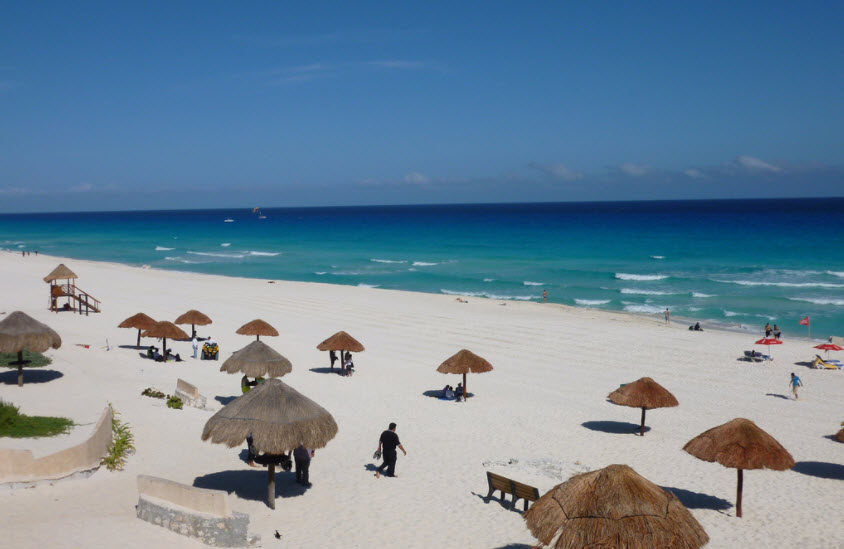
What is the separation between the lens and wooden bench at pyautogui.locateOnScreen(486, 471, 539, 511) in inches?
419

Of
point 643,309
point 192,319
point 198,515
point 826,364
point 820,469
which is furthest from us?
point 643,309

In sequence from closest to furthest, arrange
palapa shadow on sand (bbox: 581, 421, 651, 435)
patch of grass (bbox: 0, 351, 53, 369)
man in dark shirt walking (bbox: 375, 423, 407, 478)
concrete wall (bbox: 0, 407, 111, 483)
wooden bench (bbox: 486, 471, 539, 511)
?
concrete wall (bbox: 0, 407, 111, 483), wooden bench (bbox: 486, 471, 539, 511), man in dark shirt walking (bbox: 375, 423, 407, 478), palapa shadow on sand (bbox: 581, 421, 651, 435), patch of grass (bbox: 0, 351, 53, 369)

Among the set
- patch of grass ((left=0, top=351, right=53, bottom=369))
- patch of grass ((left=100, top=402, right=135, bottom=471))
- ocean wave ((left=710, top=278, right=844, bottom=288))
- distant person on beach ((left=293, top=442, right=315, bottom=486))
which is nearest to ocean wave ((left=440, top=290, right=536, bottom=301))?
ocean wave ((left=710, top=278, right=844, bottom=288))

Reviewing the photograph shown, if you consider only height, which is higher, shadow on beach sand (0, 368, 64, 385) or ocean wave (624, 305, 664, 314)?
ocean wave (624, 305, 664, 314)

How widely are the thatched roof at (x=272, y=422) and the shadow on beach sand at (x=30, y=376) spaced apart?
872 centimetres

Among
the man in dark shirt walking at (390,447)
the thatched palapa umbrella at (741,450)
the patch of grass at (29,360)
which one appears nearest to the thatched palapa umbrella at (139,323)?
the patch of grass at (29,360)

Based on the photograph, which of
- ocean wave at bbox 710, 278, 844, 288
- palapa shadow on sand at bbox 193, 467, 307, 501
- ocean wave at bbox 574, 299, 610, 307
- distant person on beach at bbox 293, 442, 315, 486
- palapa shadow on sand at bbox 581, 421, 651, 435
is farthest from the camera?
ocean wave at bbox 710, 278, 844, 288

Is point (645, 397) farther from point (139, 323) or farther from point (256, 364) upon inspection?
point (139, 323)

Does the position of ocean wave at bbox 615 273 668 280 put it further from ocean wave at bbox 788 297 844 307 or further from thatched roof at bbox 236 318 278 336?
thatched roof at bbox 236 318 278 336

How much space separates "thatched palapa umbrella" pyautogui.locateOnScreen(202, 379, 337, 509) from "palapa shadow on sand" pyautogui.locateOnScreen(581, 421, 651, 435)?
805 cm

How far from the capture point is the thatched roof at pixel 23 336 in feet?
51.7

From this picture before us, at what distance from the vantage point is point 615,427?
16.5 m

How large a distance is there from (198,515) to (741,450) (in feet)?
26.8

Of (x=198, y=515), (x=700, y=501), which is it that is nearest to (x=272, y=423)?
(x=198, y=515)
